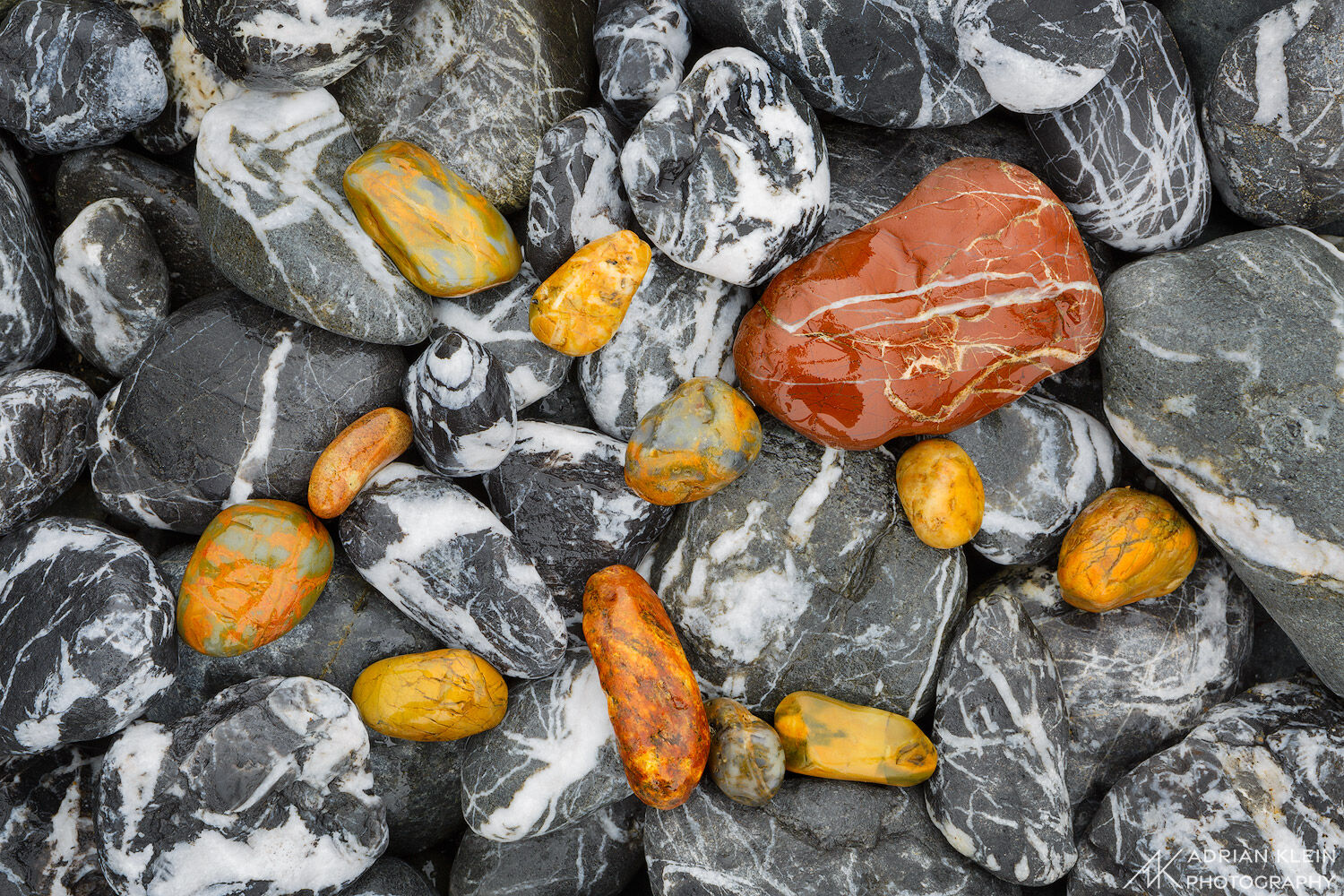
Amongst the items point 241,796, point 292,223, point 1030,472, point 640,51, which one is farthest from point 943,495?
point 241,796

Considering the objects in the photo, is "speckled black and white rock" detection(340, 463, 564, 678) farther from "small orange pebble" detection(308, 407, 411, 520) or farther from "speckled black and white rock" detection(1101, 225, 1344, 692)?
"speckled black and white rock" detection(1101, 225, 1344, 692)

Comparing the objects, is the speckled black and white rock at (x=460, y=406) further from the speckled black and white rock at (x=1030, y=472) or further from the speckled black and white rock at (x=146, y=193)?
the speckled black and white rock at (x=1030, y=472)

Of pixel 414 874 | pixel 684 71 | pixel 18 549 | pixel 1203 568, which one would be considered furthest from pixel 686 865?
pixel 684 71

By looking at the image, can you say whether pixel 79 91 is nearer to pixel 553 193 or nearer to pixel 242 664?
pixel 553 193

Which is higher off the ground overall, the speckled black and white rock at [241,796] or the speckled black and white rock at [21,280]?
the speckled black and white rock at [21,280]

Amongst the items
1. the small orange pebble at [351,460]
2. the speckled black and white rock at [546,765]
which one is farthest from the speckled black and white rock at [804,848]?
the small orange pebble at [351,460]

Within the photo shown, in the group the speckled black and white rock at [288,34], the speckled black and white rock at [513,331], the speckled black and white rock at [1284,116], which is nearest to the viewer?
the speckled black and white rock at [288,34]

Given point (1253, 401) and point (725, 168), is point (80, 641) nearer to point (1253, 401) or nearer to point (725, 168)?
point (725, 168)
